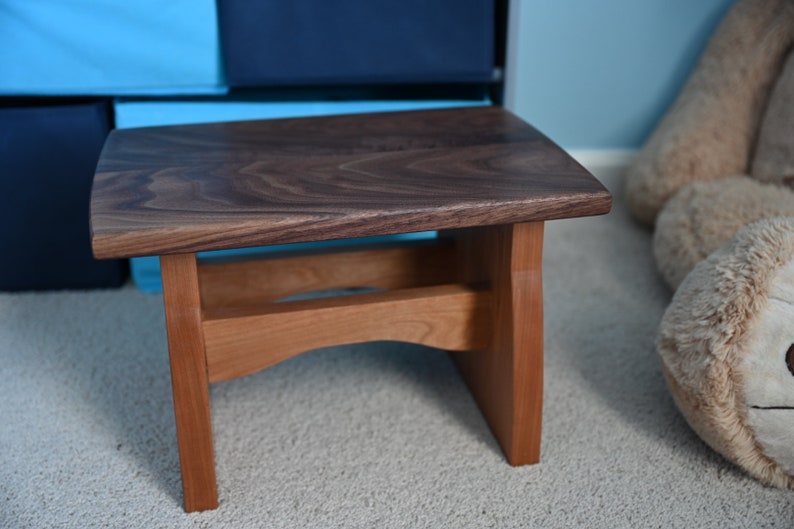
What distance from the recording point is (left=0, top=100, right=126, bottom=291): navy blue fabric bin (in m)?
1.12

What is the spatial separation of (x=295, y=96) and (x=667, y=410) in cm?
70

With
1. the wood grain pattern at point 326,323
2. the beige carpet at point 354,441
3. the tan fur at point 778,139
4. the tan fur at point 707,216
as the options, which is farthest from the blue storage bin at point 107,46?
the tan fur at point 778,139

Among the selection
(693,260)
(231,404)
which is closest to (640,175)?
(693,260)

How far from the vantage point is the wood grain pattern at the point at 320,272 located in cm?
94

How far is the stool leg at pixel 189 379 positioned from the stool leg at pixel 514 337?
1.00 ft

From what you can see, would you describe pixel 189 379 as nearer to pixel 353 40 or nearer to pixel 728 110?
pixel 353 40

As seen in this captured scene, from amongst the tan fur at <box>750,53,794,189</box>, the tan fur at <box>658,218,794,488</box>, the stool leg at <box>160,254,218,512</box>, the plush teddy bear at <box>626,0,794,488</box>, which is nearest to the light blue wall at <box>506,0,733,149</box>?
the plush teddy bear at <box>626,0,794,488</box>

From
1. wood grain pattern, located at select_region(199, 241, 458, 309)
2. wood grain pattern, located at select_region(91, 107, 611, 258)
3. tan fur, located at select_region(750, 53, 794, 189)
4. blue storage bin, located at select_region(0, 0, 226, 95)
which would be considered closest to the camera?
wood grain pattern, located at select_region(91, 107, 611, 258)

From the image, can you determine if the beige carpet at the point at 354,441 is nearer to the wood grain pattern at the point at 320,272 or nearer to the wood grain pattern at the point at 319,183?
the wood grain pattern at the point at 320,272

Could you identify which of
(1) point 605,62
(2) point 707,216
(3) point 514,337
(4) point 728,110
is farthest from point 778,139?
(3) point 514,337

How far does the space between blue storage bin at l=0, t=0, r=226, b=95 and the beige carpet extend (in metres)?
0.33

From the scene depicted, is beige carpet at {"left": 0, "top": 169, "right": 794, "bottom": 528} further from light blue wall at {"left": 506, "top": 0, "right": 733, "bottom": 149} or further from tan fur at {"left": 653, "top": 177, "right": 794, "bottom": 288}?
light blue wall at {"left": 506, "top": 0, "right": 733, "bottom": 149}

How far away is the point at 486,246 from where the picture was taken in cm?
87

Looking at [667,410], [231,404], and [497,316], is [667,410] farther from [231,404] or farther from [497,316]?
[231,404]
